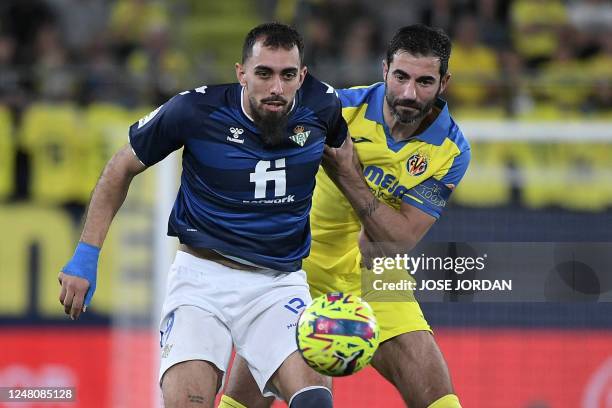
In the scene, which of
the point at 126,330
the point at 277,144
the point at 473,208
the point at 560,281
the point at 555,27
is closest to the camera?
the point at 277,144

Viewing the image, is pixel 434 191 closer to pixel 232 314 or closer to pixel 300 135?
pixel 300 135

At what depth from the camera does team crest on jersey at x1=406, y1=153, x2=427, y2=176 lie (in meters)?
6.38

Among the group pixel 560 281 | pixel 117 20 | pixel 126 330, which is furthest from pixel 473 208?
pixel 117 20

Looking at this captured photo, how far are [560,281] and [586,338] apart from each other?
1599 millimetres

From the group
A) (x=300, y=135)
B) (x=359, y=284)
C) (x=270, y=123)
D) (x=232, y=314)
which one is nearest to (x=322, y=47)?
(x=359, y=284)

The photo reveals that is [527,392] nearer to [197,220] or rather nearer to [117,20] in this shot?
[197,220]

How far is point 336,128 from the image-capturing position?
238 inches

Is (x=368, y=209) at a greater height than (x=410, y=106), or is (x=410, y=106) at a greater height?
(x=410, y=106)

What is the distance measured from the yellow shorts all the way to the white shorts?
640mm

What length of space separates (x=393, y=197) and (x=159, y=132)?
1.47m

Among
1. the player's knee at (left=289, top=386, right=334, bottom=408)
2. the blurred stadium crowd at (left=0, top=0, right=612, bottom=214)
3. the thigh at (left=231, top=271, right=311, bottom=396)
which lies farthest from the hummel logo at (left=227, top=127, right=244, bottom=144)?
the blurred stadium crowd at (left=0, top=0, right=612, bottom=214)

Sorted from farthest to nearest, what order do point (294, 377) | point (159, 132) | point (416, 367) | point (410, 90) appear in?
point (416, 367), point (410, 90), point (159, 132), point (294, 377)

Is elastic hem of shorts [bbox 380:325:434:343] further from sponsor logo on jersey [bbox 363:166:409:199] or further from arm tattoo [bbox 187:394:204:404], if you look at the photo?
arm tattoo [bbox 187:394:204:404]

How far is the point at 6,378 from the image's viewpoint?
10.3 metres
